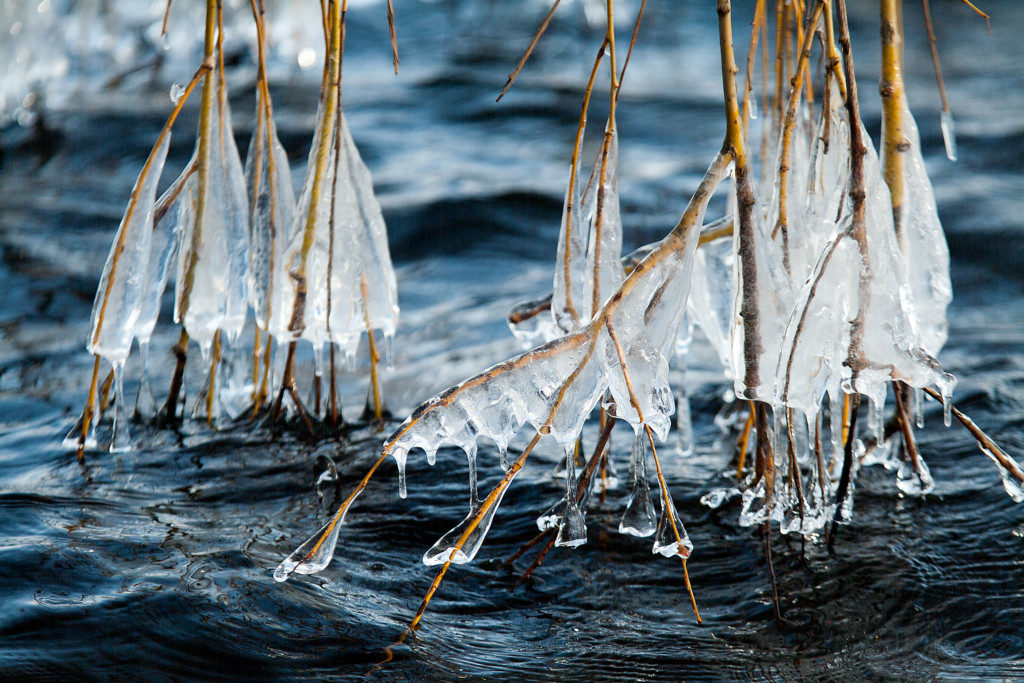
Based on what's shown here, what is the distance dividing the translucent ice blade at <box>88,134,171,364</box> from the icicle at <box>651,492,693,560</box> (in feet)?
3.80

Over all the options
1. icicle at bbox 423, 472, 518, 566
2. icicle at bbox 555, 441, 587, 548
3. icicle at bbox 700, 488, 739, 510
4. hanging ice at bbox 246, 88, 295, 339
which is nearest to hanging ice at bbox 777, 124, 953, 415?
icicle at bbox 555, 441, 587, 548

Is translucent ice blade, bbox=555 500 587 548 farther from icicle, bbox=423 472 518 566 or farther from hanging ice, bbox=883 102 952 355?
hanging ice, bbox=883 102 952 355

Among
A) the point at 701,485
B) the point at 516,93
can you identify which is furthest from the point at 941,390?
the point at 516,93

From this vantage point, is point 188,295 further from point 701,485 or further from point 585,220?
point 701,485

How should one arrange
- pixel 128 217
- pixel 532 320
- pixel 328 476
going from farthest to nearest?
pixel 328 476 → pixel 532 320 → pixel 128 217

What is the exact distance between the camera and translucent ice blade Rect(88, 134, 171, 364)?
181 centimetres

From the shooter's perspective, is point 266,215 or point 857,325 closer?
point 857,325

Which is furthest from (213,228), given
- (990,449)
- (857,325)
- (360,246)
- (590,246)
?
(990,449)

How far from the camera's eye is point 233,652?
174 cm

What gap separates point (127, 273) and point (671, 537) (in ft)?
3.93

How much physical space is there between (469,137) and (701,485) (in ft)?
15.3

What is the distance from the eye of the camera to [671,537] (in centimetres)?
164

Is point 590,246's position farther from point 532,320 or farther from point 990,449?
point 990,449

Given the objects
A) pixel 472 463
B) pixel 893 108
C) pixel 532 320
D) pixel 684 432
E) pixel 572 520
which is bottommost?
pixel 684 432
